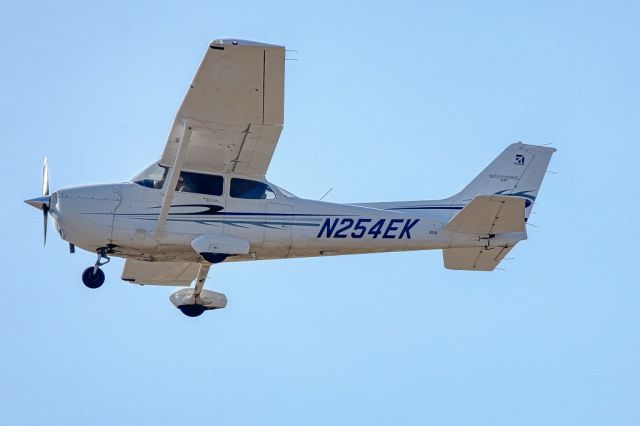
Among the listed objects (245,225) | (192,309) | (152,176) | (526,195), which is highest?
(526,195)

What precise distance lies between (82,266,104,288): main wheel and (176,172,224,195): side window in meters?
1.63

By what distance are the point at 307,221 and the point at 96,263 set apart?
121 inches

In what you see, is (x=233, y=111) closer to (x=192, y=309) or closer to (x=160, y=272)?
(x=192, y=309)

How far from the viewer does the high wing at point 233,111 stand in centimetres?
1741

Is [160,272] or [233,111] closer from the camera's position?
[233,111]

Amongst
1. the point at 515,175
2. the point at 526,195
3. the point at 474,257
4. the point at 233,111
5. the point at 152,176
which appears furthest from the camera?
the point at 515,175

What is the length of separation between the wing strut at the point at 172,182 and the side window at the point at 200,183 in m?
0.24

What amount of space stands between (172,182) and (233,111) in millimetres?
1342

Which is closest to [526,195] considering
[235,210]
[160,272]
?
[235,210]

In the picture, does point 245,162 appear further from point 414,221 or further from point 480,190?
point 480,190

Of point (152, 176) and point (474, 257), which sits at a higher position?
point (152, 176)

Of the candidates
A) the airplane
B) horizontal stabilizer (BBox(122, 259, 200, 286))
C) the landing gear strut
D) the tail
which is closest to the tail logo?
the tail

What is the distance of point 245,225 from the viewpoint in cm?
1919

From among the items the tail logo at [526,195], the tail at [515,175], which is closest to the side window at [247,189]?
the tail at [515,175]
